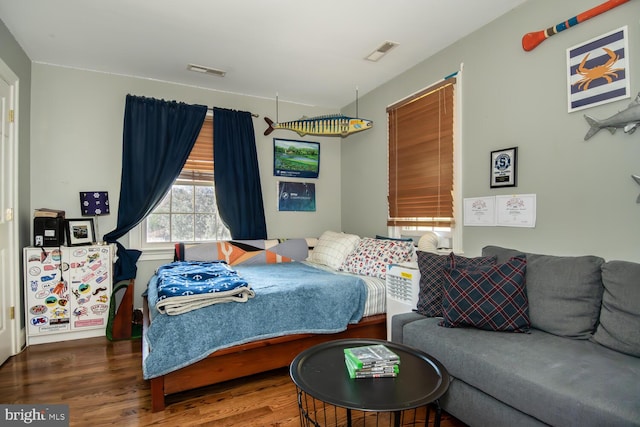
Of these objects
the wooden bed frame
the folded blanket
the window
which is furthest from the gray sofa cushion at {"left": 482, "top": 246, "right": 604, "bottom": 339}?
the window

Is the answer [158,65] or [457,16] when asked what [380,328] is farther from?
[158,65]

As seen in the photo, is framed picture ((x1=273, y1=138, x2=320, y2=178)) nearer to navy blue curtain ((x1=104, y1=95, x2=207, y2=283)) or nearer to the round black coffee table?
navy blue curtain ((x1=104, y1=95, x2=207, y2=283))

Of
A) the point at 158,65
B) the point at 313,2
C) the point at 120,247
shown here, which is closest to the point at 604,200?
the point at 313,2

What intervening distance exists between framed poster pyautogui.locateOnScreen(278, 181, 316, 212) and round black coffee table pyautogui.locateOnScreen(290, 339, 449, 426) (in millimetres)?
2699

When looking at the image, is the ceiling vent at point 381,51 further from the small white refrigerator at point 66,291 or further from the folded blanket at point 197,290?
the small white refrigerator at point 66,291

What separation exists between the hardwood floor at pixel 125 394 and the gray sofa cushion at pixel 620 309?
837 mm

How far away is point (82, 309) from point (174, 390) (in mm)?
1562

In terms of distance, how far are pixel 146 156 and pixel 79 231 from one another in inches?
35.7

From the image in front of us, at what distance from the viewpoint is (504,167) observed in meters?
2.38

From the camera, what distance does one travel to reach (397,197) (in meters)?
3.41

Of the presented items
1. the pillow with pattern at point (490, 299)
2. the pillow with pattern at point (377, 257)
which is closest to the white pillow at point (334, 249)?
the pillow with pattern at point (377, 257)

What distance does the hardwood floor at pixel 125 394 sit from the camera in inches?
71.9

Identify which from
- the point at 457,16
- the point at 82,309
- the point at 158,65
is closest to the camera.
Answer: the point at 457,16

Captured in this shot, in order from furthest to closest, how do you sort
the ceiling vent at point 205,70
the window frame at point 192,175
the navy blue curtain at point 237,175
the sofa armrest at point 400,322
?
the navy blue curtain at point 237,175 < the window frame at point 192,175 < the ceiling vent at point 205,70 < the sofa armrest at point 400,322
